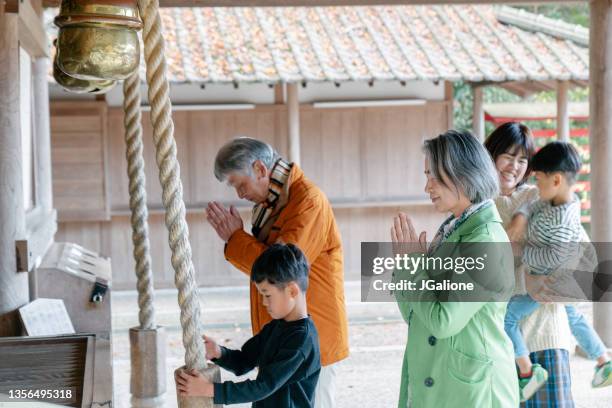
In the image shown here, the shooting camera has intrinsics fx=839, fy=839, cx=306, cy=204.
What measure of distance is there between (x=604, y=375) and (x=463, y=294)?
2.00 meters

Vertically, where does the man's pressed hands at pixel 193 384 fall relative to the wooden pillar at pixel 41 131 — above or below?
below

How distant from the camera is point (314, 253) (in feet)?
11.3

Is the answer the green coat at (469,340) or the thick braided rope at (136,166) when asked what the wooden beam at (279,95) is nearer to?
the thick braided rope at (136,166)

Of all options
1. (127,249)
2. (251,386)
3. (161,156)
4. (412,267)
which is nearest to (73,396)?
(251,386)

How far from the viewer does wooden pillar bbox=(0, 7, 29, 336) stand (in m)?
4.09

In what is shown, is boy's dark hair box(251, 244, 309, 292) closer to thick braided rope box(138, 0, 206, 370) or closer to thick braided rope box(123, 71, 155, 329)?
thick braided rope box(138, 0, 206, 370)

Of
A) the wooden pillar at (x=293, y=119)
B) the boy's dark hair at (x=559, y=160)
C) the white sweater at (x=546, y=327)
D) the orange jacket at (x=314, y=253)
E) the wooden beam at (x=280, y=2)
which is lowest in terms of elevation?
the white sweater at (x=546, y=327)

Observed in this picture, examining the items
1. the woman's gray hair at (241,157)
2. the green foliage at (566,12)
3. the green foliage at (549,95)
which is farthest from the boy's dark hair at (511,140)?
the green foliage at (566,12)

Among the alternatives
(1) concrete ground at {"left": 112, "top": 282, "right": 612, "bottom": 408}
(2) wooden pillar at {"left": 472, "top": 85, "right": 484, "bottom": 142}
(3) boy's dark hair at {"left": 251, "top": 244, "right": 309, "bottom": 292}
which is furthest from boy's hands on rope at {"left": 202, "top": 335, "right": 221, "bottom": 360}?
(2) wooden pillar at {"left": 472, "top": 85, "right": 484, "bottom": 142}

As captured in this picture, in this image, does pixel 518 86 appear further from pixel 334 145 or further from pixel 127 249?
pixel 127 249

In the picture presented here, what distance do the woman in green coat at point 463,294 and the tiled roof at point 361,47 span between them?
677 cm

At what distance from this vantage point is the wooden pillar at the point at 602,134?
255 inches

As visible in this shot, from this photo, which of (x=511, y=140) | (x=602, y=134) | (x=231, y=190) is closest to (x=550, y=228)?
(x=511, y=140)

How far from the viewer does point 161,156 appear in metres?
2.39
